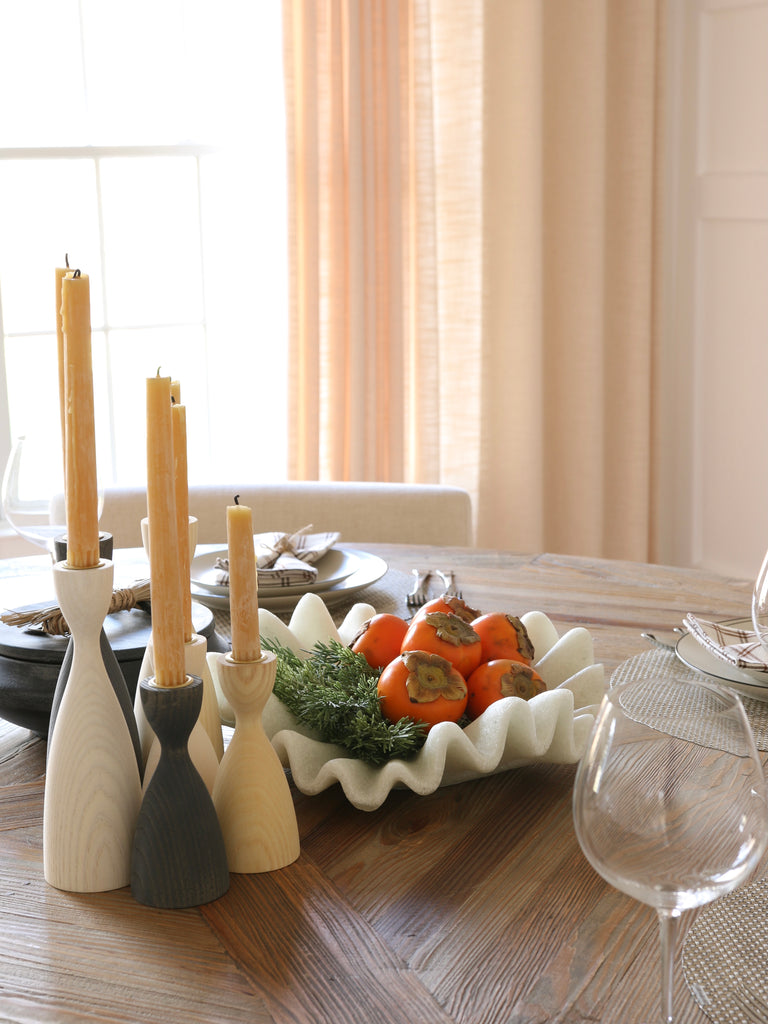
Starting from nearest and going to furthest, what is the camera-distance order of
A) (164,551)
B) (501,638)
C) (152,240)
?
(164,551) → (501,638) → (152,240)

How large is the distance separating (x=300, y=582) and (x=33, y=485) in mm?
357

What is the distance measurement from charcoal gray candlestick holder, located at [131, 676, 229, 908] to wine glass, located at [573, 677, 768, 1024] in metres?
0.26

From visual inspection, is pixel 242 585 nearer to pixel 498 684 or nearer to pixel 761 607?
pixel 498 684

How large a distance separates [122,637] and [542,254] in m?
2.40

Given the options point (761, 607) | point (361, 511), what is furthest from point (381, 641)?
point (361, 511)

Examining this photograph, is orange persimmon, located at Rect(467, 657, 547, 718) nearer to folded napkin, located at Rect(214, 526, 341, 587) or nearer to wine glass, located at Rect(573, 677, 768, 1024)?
wine glass, located at Rect(573, 677, 768, 1024)

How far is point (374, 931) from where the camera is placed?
0.67 metres

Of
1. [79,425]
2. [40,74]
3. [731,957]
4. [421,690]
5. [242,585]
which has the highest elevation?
[40,74]

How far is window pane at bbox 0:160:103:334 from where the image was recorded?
2660 mm

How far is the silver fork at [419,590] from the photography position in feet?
4.30

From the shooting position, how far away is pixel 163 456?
67 centimetres

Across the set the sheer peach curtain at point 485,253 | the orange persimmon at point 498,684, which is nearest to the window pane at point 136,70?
the sheer peach curtain at point 485,253

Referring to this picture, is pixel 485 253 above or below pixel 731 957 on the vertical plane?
above

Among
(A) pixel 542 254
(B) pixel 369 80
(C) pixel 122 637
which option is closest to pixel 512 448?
(A) pixel 542 254
